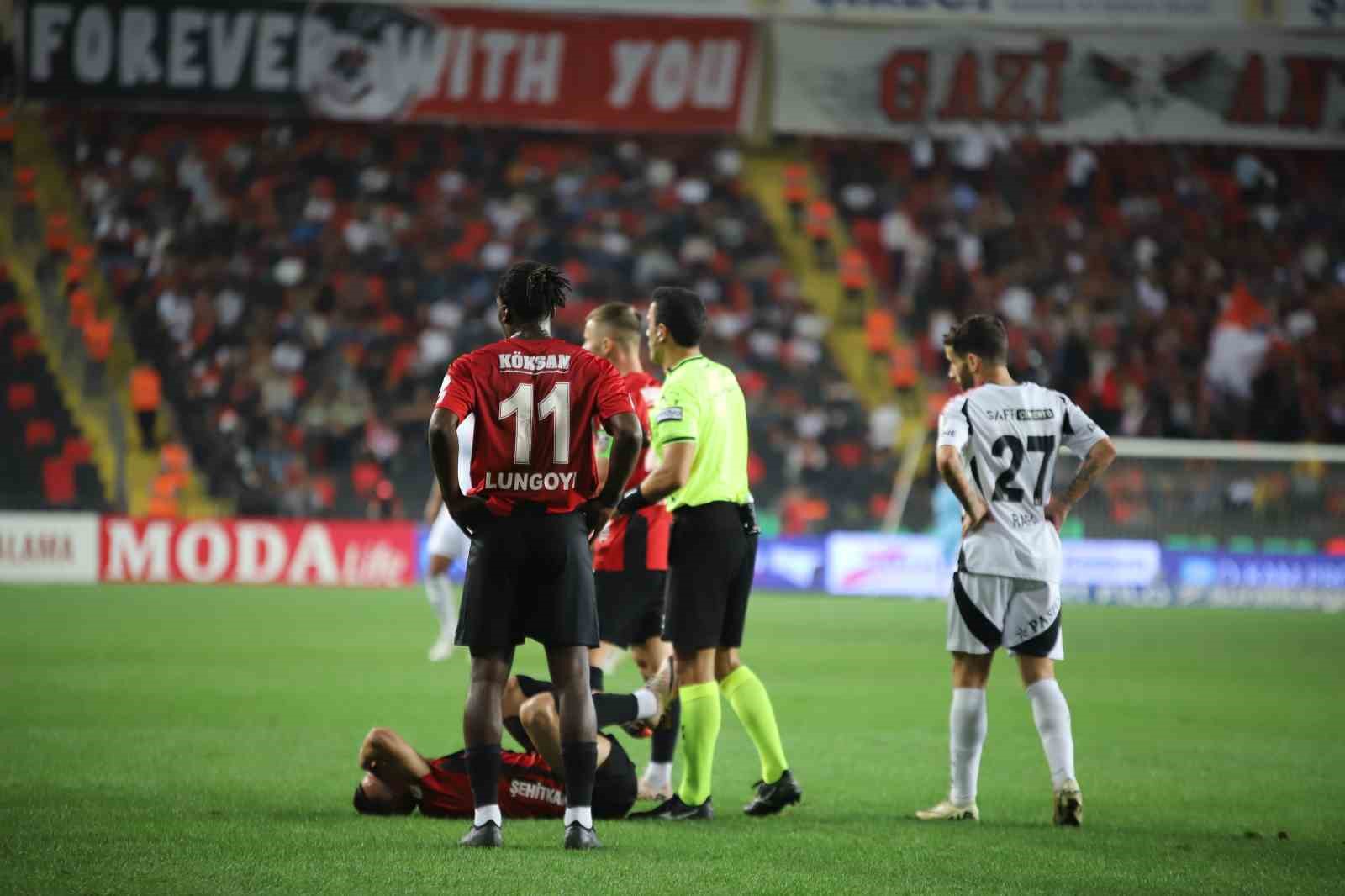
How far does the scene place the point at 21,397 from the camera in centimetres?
2502

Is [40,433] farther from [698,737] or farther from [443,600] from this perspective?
[698,737]

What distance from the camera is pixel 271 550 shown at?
2444 cm

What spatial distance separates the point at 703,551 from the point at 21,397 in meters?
19.5

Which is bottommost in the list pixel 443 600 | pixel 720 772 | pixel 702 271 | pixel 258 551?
pixel 720 772

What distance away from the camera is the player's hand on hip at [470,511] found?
654 centimetres

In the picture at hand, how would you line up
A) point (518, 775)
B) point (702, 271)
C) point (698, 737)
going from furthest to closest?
point (702, 271), point (698, 737), point (518, 775)

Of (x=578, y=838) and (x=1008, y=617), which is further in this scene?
(x=1008, y=617)

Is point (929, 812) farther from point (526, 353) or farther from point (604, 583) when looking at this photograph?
point (526, 353)

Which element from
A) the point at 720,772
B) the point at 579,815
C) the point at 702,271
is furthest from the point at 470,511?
the point at 702,271

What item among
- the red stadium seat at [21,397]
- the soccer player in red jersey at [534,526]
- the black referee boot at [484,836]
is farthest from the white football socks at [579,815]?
the red stadium seat at [21,397]


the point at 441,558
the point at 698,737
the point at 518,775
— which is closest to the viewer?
the point at 518,775

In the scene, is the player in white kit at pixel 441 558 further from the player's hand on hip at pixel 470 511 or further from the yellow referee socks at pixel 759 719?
the player's hand on hip at pixel 470 511

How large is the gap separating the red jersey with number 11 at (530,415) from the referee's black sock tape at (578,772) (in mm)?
878

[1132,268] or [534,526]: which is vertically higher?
[1132,268]
